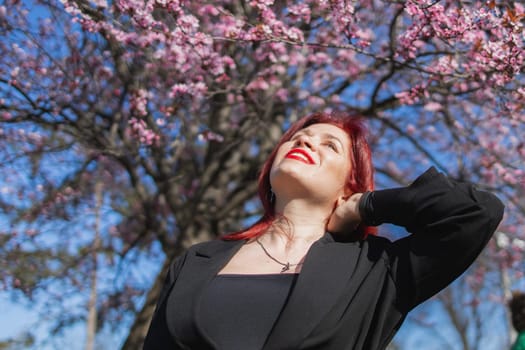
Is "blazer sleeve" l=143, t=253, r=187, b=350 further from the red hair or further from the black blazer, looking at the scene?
the red hair

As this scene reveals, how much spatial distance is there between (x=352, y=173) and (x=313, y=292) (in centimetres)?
59

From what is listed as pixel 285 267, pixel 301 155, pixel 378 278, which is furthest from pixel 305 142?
pixel 378 278

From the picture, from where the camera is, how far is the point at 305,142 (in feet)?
6.80

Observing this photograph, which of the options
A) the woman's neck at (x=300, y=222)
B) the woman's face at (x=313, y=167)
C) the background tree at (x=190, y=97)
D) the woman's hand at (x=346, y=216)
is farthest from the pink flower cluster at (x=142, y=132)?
the woman's hand at (x=346, y=216)

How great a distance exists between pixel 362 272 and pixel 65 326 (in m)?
5.45

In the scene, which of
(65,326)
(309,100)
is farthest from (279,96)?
(65,326)

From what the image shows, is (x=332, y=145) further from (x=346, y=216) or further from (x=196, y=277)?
(x=196, y=277)

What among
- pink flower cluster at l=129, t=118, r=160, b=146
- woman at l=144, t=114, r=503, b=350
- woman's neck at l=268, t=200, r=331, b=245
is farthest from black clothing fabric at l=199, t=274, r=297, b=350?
pink flower cluster at l=129, t=118, r=160, b=146

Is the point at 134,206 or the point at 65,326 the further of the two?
the point at 134,206

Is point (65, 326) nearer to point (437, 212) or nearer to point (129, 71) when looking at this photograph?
point (129, 71)

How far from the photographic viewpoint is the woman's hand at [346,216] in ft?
6.14

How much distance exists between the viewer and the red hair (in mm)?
2082

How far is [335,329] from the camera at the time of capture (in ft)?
5.19

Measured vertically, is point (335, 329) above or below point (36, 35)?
below
